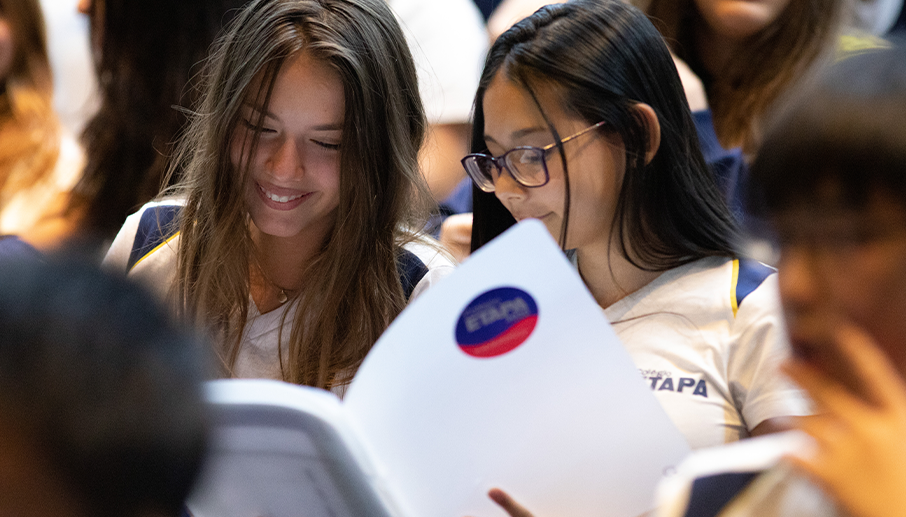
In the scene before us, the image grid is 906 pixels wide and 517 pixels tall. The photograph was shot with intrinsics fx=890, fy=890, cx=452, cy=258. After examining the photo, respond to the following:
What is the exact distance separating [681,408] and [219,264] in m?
0.85

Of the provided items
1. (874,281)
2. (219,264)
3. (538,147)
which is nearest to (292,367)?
(219,264)

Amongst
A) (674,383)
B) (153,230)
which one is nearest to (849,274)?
(674,383)

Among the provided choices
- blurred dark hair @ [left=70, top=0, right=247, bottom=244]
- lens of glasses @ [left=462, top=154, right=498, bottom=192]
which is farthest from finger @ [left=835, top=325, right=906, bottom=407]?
blurred dark hair @ [left=70, top=0, right=247, bottom=244]

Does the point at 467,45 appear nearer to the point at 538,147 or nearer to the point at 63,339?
the point at 538,147

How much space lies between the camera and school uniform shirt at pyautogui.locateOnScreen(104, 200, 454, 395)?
1581mm

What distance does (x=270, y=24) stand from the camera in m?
1.56

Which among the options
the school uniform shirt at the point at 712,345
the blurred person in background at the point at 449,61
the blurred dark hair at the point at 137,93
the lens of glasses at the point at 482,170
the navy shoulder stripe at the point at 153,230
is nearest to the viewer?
the school uniform shirt at the point at 712,345

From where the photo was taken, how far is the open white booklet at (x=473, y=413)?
0.98 metres

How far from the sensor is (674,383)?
1.30m

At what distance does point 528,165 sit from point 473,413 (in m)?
0.52

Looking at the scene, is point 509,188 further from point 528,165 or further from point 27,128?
point 27,128

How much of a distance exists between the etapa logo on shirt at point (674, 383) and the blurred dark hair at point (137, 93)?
4.23 feet

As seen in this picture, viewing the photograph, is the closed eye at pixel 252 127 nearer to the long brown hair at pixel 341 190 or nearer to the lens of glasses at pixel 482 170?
the long brown hair at pixel 341 190

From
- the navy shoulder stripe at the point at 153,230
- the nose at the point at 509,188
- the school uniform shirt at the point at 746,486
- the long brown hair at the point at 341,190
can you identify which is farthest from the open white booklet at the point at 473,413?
the navy shoulder stripe at the point at 153,230
